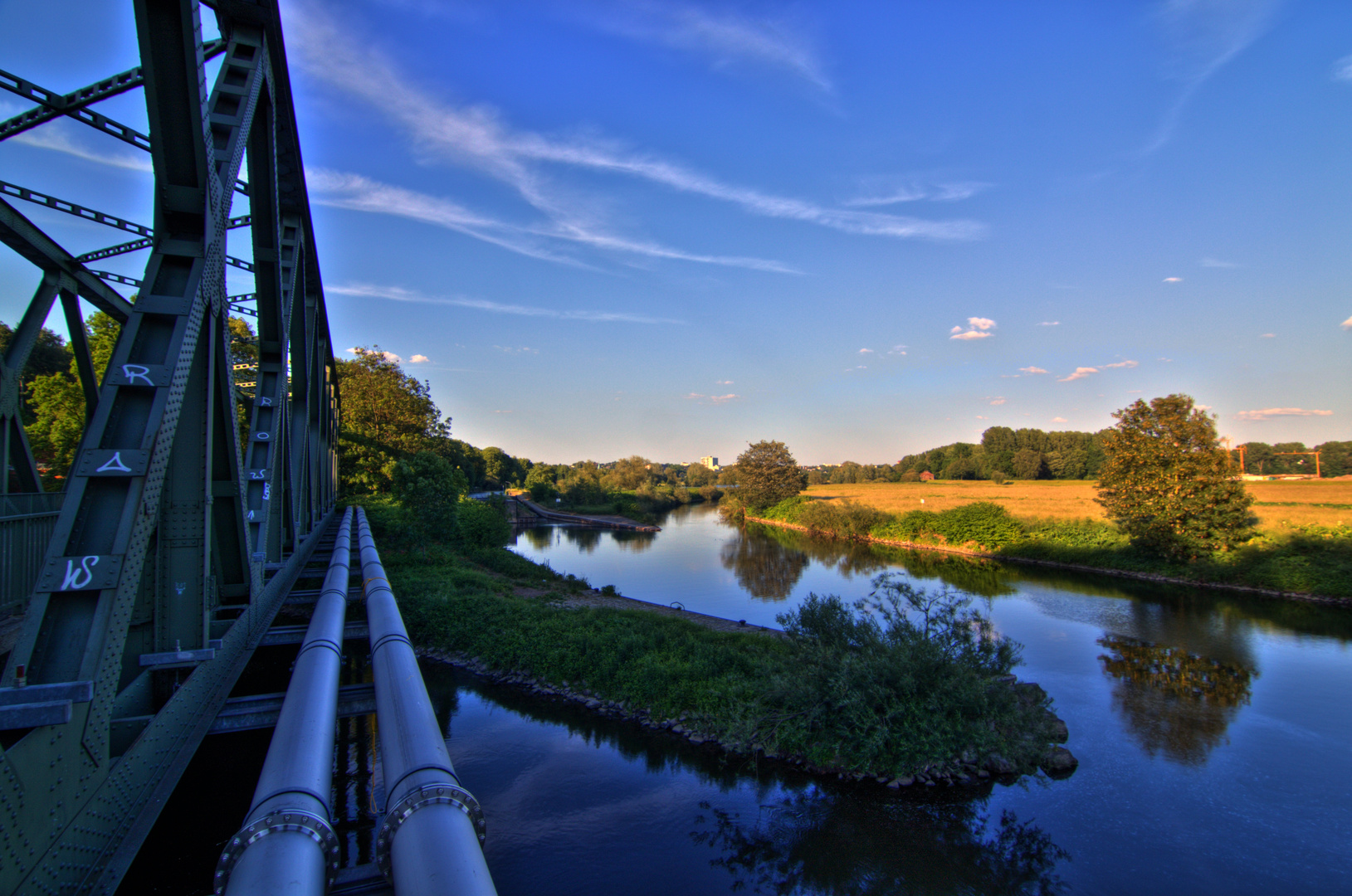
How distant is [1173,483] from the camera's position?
30.4 meters

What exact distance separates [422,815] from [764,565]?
3541 centimetres

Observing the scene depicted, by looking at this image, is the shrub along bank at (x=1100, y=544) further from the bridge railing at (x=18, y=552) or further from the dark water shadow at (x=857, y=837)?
the bridge railing at (x=18, y=552)

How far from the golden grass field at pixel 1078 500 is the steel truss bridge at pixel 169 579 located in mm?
41302

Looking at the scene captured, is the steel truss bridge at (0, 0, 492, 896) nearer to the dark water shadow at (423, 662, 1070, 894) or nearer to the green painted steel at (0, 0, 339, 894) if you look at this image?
the green painted steel at (0, 0, 339, 894)

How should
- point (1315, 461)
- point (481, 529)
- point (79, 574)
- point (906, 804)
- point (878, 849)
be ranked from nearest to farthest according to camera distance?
point (79, 574), point (878, 849), point (906, 804), point (481, 529), point (1315, 461)

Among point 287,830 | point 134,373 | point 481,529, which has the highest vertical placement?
point 134,373

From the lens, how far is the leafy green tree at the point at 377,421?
3969cm

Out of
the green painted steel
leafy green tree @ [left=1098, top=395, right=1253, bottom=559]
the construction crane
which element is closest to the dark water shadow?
the green painted steel

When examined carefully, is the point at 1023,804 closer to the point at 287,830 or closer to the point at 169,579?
the point at 287,830

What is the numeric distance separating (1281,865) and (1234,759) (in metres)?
3.74

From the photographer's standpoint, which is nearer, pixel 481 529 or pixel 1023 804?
pixel 1023 804

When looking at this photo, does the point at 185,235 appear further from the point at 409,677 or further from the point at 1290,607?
A: the point at 1290,607

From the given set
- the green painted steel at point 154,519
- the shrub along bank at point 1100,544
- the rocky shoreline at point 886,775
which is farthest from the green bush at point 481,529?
the shrub along bank at point 1100,544

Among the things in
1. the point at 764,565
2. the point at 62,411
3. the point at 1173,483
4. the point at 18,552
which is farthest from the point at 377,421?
the point at 1173,483
